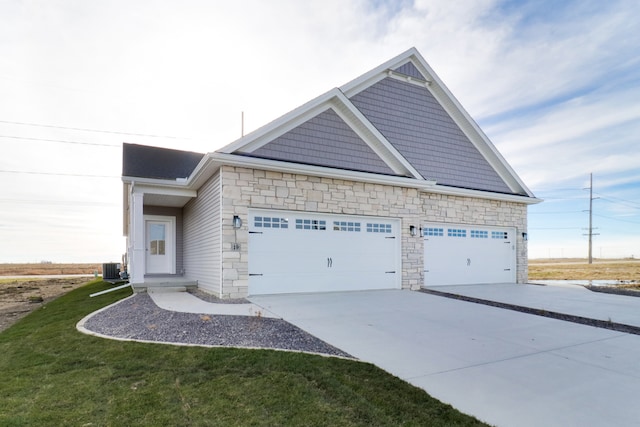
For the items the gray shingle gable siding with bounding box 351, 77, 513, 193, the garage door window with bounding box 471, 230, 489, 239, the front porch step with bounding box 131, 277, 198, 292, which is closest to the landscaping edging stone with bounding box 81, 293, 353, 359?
the front porch step with bounding box 131, 277, 198, 292

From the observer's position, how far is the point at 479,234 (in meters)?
13.5

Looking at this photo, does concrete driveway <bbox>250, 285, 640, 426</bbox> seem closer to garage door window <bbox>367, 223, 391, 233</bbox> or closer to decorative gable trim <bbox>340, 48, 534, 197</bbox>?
garage door window <bbox>367, 223, 391, 233</bbox>

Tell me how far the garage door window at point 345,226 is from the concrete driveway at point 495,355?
2541mm

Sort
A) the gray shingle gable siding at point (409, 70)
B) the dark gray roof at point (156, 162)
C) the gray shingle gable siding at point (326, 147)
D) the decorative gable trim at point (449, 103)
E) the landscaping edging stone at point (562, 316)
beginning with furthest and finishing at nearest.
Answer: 1. the gray shingle gable siding at point (409, 70)
2. the dark gray roof at point (156, 162)
3. the decorative gable trim at point (449, 103)
4. the gray shingle gable siding at point (326, 147)
5. the landscaping edging stone at point (562, 316)

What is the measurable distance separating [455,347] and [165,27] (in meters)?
11.0

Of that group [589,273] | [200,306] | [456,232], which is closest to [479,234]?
[456,232]

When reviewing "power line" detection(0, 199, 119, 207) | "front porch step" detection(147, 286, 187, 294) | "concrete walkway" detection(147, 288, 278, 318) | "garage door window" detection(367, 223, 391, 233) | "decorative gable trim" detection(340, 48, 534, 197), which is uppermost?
"decorative gable trim" detection(340, 48, 534, 197)

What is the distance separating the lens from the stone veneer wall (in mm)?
8781

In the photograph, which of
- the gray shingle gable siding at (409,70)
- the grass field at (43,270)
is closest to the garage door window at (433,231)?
the gray shingle gable siding at (409,70)

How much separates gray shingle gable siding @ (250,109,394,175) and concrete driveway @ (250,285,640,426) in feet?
13.2

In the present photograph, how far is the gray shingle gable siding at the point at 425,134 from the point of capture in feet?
40.7

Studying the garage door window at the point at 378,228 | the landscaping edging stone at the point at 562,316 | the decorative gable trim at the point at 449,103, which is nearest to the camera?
the landscaping edging stone at the point at 562,316

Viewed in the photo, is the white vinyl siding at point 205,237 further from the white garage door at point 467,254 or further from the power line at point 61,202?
the power line at point 61,202

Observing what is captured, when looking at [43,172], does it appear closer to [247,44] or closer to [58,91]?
[58,91]
